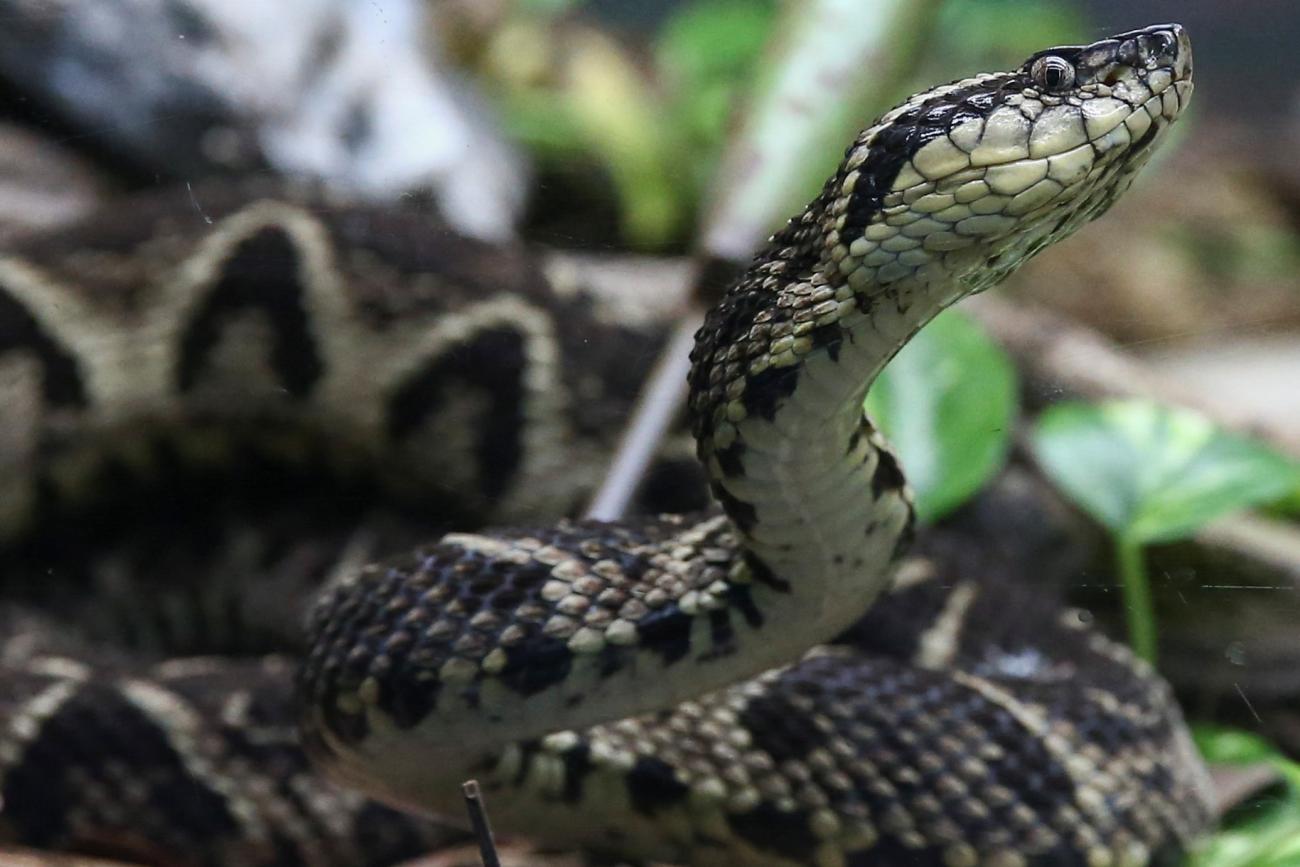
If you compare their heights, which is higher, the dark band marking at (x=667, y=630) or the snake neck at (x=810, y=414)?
the snake neck at (x=810, y=414)

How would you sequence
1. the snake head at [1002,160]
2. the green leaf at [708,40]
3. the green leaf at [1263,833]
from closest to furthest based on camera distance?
the snake head at [1002,160] → the green leaf at [1263,833] → the green leaf at [708,40]

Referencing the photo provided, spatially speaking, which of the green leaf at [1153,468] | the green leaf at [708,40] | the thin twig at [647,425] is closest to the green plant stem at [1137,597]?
the green leaf at [1153,468]

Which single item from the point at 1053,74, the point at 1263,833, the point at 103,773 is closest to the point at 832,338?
the point at 1053,74

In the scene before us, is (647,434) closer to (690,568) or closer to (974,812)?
(690,568)

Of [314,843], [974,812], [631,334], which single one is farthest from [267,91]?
[974,812]

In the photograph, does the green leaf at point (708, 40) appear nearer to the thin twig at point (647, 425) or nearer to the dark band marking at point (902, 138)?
the thin twig at point (647, 425)

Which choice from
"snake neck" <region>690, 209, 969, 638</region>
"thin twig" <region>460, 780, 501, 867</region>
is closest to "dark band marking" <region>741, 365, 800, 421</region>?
"snake neck" <region>690, 209, 969, 638</region>

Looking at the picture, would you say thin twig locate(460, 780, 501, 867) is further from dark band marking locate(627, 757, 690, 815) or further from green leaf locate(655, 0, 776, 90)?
green leaf locate(655, 0, 776, 90)
